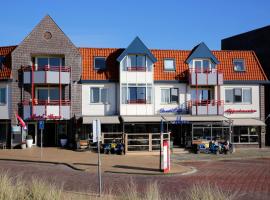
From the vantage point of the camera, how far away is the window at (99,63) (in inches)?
1576

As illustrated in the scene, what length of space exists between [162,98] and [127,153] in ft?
23.6

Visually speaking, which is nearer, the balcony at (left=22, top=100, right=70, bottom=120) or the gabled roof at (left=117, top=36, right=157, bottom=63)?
the balcony at (left=22, top=100, right=70, bottom=120)

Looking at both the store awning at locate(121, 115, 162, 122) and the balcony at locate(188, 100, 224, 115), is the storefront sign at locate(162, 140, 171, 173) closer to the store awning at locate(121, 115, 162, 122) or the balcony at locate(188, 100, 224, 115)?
the store awning at locate(121, 115, 162, 122)

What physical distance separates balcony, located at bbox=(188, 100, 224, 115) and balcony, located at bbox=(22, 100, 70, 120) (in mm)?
10290

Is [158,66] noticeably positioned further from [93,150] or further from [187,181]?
[187,181]

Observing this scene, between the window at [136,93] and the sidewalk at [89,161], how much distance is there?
588cm

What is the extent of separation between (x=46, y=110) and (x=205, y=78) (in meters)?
13.3

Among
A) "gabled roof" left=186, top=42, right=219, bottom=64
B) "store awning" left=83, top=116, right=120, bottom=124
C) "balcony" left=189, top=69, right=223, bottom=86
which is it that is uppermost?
"gabled roof" left=186, top=42, right=219, bottom=64

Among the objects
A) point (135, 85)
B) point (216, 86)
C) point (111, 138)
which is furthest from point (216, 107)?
point (111, 138)

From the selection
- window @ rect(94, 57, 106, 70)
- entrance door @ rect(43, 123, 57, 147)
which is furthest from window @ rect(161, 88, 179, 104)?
entrance door @ rect(43, 123, 57, 147)

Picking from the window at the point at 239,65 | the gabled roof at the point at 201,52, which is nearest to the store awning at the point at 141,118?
the gabled roof at the point at 201,52

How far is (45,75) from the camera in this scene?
3800 centimetres

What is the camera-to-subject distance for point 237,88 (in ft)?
136

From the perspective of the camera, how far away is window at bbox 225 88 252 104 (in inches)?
1633
